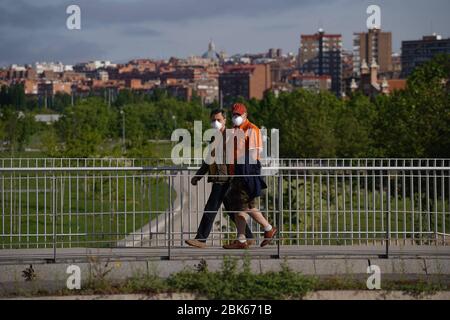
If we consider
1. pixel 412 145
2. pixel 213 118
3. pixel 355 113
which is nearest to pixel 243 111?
pixel 213 118

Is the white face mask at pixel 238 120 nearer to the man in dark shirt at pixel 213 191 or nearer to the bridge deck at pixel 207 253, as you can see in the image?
the man in dark shirt at pixel 213 191

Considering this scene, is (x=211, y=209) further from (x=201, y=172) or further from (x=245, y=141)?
(x=245, y=141)

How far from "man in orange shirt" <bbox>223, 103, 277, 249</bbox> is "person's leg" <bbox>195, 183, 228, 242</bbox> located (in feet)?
0.39

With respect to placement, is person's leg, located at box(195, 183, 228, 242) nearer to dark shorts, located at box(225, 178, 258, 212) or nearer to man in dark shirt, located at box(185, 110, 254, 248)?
man in dark shirt, located at box(185, 110, 254, 248)

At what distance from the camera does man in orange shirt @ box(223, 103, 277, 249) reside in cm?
1345

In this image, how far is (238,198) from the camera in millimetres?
13672

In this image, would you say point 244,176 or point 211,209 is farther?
point 211,209

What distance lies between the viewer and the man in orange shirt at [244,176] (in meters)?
13.5

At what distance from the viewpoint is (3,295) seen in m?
11.5

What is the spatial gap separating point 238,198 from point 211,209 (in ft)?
1.38

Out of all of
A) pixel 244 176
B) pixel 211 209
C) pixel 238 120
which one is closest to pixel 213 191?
pixel 211 209

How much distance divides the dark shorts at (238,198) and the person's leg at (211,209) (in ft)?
0.36
